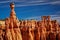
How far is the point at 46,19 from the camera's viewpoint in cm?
4816

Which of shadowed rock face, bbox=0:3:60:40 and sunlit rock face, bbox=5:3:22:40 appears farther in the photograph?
shadowed rock face, bbox=0:3:60:40

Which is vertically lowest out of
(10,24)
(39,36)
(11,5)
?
(39,36)

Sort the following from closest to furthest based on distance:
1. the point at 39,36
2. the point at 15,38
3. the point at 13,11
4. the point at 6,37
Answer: the point at 6,37, the point at 15,38, the point at 13,11, the point at 39,36

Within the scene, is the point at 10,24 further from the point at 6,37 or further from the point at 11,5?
the point at 6,37

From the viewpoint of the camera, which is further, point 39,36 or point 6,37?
point 39,36

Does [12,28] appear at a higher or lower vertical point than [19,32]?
higher

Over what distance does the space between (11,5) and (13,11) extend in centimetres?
122

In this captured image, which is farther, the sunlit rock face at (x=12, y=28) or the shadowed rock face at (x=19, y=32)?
the shadowed rock face at (x=19, y=32)

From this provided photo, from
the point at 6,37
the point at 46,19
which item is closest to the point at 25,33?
the point at 6,37

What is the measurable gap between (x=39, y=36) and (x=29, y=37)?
3.53 meters

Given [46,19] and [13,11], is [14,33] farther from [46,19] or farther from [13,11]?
[46,19]

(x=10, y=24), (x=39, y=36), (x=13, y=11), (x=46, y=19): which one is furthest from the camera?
(x=46, y=19)

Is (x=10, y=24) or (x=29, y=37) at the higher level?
(x=10, y=24)

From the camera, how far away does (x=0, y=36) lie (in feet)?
75.6
